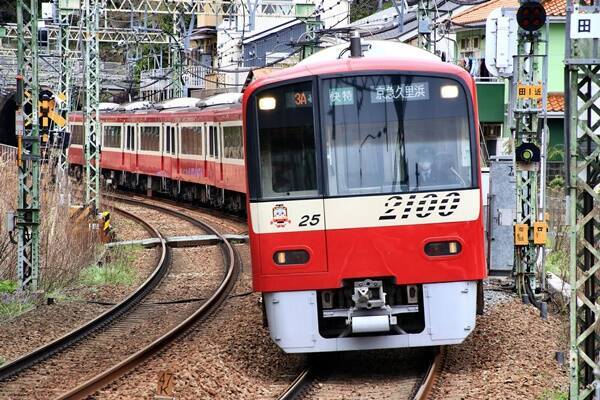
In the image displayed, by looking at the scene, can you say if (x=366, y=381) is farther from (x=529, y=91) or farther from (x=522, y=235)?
(x=529, y=91)

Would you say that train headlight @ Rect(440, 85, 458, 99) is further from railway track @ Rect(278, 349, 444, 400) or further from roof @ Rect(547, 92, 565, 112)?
roof @ Rect(547, 92, 565, 112)

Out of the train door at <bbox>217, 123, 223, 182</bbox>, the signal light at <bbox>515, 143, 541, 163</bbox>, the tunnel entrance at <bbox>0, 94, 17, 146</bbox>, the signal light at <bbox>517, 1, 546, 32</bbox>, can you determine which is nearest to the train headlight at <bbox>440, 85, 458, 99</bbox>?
the signal light at <bbox>517, 1, 546, 32</bbox>

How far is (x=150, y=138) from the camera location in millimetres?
35500

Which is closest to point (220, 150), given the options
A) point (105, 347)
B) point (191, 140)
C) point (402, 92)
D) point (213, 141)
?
point (213, 141)

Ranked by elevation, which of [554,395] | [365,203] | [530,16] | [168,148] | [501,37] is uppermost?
[530,16]

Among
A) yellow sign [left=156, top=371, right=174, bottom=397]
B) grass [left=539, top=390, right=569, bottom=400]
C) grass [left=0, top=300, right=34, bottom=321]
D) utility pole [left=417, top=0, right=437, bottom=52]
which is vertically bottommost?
grass [left=0, top=300, right=34, bottom=321]

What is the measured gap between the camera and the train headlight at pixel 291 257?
9.85 meters

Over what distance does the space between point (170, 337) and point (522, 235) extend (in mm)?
4537

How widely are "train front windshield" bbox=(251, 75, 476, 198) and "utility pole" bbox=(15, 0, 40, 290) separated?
639cm

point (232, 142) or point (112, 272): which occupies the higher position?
point (232, 142)

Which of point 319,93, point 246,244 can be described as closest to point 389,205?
point 319,93

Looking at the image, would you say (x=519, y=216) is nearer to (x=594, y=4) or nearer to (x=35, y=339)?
(x=35, y=339)

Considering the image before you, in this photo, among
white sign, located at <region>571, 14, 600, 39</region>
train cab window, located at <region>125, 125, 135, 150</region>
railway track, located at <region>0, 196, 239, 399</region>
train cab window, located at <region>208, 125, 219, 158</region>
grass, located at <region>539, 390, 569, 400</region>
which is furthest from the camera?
train cab window, located at <region>125, 125, 135, 150</region>

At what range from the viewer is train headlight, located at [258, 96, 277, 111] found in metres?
10.0
